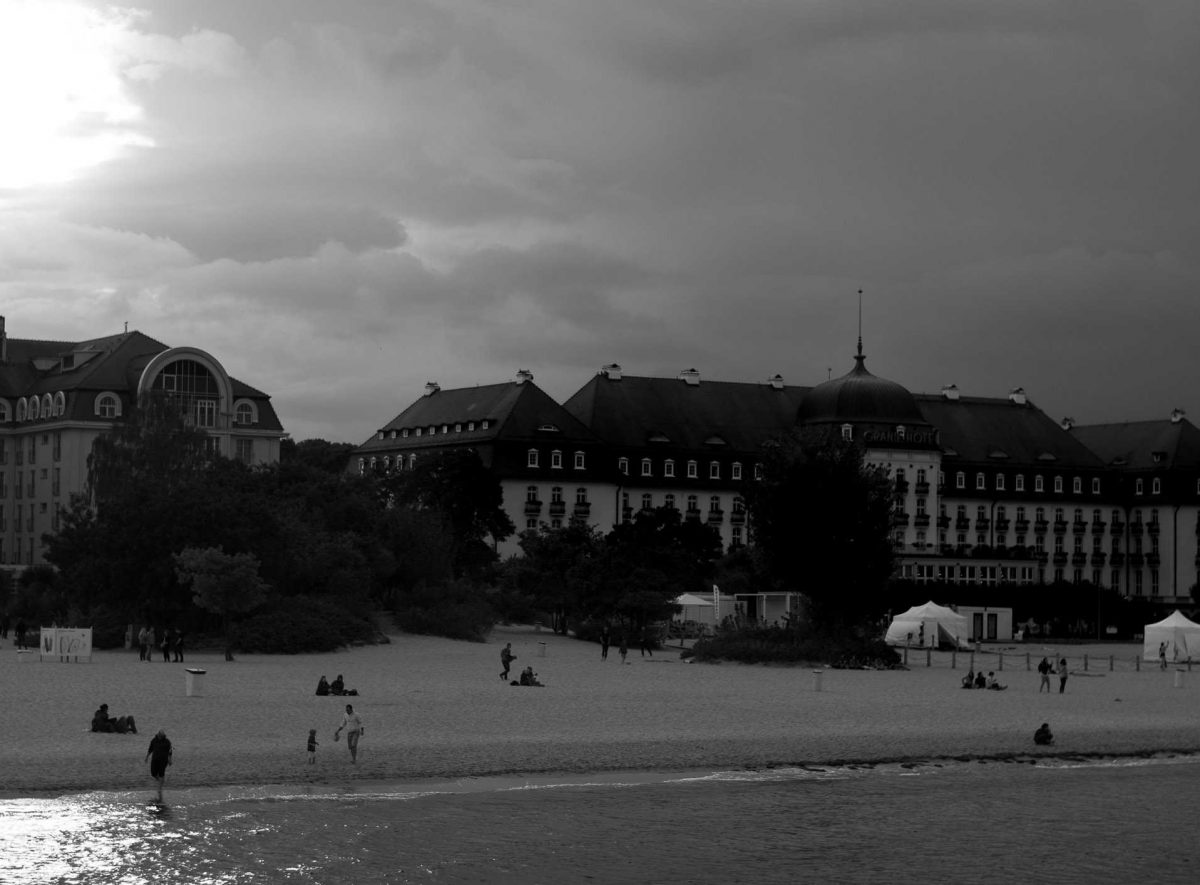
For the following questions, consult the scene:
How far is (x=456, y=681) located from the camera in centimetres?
6925

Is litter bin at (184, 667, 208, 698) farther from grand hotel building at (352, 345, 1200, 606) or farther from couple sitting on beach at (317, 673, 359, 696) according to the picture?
grand hotel building at (352, 345, 1200, 606)

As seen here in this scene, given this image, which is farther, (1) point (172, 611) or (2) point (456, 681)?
(1) point (172, 611)

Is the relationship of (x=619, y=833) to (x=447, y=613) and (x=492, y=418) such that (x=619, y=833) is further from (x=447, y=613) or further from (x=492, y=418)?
(x=492, y=418)

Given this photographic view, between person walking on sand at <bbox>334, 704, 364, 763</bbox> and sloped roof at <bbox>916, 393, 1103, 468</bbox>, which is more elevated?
sloped roof at <bbox>916, 393, 1103, 468</bbox>

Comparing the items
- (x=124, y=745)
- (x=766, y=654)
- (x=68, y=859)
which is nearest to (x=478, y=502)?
(x=766, y=654)

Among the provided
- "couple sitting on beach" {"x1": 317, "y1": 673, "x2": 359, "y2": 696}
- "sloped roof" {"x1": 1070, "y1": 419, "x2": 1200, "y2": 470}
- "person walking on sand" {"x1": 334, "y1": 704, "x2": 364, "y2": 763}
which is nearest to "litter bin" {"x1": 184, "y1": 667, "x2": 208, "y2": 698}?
"couple sitting on beach" {"x1": 317, "y1": 673, "x2": 359, "y2": 696}

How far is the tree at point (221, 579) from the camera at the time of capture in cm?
7681

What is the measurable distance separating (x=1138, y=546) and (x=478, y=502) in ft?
209

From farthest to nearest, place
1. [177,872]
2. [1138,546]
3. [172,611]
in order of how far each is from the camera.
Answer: [1138,546]
[172,611]
[177,872]

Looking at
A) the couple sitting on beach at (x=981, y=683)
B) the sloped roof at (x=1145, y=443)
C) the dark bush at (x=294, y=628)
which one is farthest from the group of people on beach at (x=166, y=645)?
→ the sloped roof at (x=1145, y=443)

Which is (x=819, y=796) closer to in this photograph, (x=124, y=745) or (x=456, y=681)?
(x=124, y=745)

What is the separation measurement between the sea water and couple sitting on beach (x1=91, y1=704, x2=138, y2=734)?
7625 millimetres

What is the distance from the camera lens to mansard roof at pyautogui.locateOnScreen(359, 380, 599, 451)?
500ft

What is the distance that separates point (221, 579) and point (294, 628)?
17.7 ft
